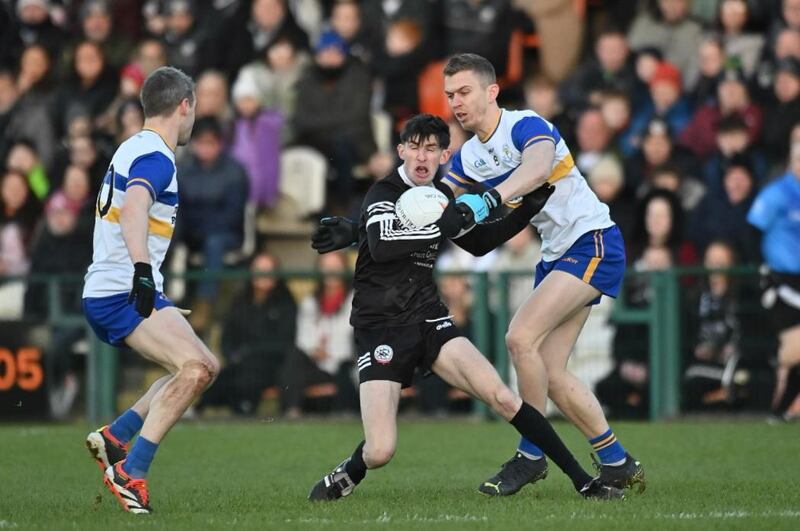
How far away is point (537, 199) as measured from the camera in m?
9.23

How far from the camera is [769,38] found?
53.6ft

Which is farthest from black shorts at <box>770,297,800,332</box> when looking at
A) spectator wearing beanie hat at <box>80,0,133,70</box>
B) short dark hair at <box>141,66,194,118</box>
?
spectator wearing beanie hat at <box>80,0,133,70</box>

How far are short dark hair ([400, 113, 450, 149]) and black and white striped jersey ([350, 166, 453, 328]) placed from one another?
25 cm

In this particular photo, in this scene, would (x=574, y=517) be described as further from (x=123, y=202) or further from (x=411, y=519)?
(x=123, y=202)

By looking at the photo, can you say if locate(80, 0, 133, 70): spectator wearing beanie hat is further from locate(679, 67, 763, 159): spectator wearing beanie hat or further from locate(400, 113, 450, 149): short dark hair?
locate(400, 113, 450, 149): short dark hair

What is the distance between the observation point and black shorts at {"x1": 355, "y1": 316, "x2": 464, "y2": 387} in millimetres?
9102

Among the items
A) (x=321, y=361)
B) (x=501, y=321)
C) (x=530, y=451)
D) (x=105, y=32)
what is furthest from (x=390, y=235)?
(x=105, y=32)

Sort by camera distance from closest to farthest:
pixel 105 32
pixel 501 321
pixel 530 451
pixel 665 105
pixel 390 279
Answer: pixel 390 279 → pixel 530 451 → pixel 501 321 → pixel 665 105 → pixel 105 32

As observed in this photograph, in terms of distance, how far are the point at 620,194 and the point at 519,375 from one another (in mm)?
6442

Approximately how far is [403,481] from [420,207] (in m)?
2.45

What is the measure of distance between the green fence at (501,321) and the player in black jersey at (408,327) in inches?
233

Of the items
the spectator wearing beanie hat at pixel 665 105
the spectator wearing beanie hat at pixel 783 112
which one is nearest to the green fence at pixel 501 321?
the spectator wearing beanie hat at pixel 783 112

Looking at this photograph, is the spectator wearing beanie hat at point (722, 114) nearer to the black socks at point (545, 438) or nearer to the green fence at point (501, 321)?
the green fence at point (501, 321)

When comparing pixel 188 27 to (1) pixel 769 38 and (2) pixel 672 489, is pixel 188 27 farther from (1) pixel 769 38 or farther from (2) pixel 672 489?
(2) pixel 672 489
